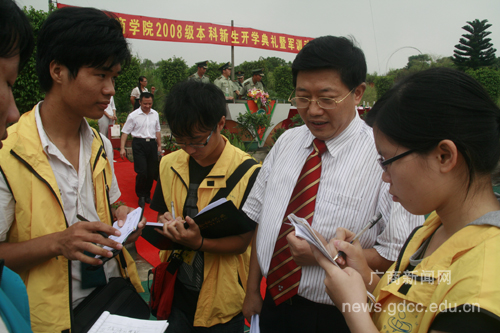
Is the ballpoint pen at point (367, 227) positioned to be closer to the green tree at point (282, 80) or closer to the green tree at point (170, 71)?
the green tree at point (170, 71)

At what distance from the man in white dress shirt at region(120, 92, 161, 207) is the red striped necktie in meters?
4.74

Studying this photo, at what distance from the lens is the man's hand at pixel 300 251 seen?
51.4 inches

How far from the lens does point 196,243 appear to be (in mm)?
1640

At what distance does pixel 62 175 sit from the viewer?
4.85 feet

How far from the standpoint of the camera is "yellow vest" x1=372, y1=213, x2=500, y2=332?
2.34ft

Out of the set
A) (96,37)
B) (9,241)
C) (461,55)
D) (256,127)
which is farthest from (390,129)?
(461,55)

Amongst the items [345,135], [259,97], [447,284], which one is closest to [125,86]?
[259,97]

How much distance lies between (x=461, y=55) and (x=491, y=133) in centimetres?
2200

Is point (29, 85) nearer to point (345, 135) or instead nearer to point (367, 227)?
point (345, 135)

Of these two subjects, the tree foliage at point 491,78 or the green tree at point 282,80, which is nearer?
the tree foliage at point 491,78

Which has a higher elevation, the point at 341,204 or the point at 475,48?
the point at 475,48

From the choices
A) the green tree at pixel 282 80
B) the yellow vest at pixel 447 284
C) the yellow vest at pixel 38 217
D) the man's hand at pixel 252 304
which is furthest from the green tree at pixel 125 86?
the yellow vest at pixel 447 284

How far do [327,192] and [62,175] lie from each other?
123 cm

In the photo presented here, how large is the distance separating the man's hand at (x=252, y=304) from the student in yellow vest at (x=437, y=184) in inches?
26.8
